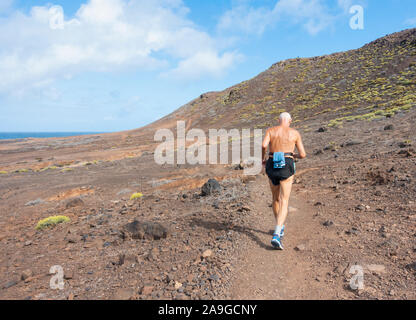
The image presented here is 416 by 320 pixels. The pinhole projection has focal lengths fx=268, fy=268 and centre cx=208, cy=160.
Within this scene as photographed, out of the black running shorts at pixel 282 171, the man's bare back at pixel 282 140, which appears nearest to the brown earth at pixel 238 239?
the black running shorts at pixel 282 171

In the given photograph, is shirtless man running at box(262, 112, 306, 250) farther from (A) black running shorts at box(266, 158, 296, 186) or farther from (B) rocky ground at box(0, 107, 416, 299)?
(B) rocky ground at box(0, 107, 416, 299)

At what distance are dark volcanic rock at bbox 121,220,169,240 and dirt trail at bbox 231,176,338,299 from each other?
1.93 m

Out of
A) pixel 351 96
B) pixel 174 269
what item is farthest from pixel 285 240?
pixel 351 96

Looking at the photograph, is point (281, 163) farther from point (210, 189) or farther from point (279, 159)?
point (210, 189)

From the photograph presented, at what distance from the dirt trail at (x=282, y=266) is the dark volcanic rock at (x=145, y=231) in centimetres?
193

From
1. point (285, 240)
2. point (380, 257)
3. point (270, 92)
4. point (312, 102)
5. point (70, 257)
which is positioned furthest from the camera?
point (270, 92)

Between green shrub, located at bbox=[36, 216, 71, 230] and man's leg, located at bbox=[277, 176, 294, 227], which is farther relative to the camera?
green shrub, located at bbox=[36, 216, 71, 230]

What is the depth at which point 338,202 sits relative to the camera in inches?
262

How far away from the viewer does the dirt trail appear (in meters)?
3.39

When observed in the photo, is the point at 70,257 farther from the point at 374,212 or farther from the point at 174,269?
the point at 374,212

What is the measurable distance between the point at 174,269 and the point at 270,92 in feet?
190

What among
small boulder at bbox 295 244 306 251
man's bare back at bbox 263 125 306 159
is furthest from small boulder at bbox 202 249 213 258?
man's bare back at bbox 263 125 306 159

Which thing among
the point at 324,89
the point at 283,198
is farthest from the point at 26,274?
the point at 324,89

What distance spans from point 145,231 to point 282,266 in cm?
313
